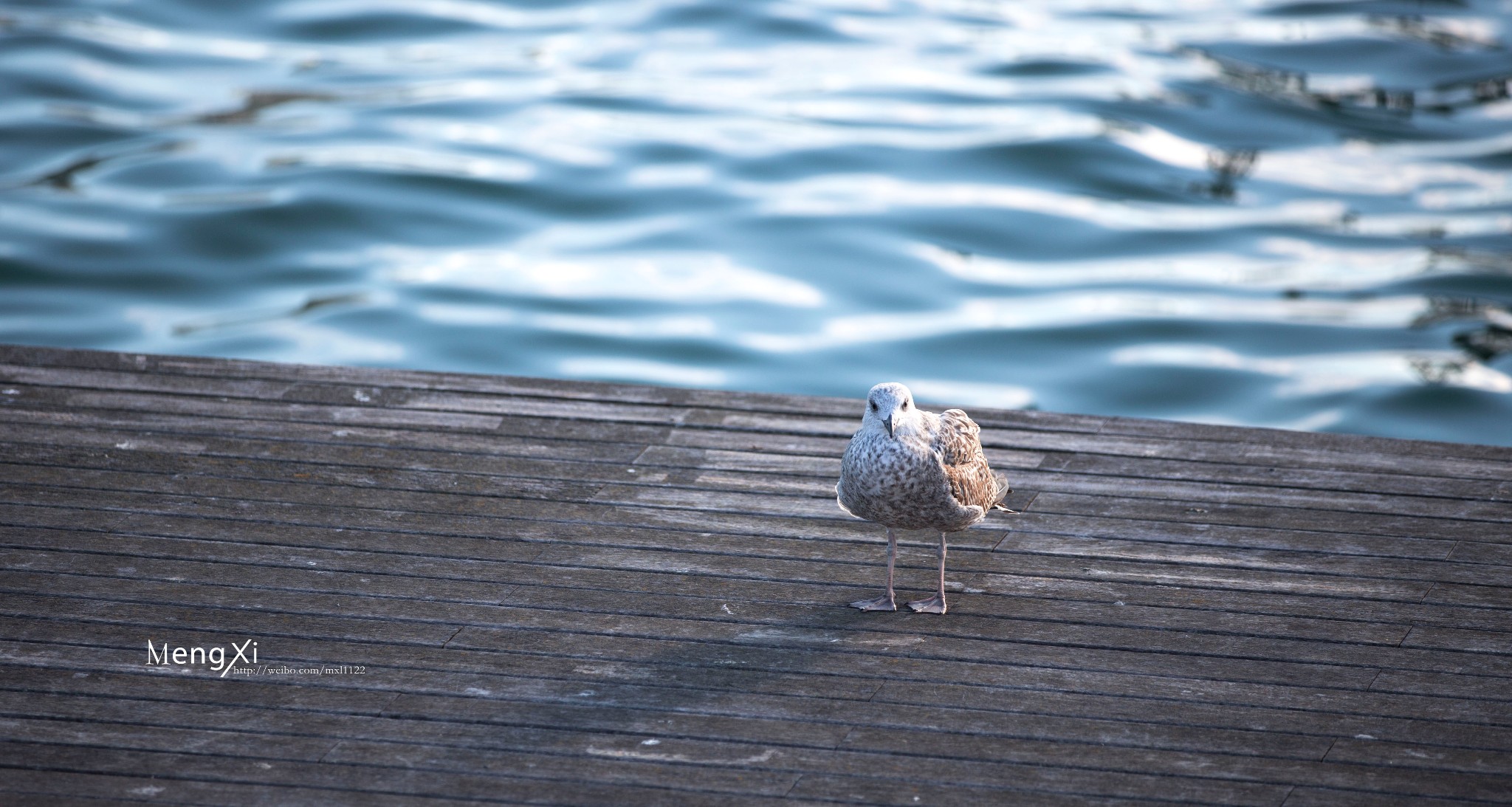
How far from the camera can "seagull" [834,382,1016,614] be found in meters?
3.83

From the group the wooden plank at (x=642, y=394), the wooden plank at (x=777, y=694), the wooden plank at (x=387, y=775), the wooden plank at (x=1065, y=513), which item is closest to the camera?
the wooden plank at (x=387, y=775)

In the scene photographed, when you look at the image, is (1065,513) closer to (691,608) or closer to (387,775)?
(691,608)

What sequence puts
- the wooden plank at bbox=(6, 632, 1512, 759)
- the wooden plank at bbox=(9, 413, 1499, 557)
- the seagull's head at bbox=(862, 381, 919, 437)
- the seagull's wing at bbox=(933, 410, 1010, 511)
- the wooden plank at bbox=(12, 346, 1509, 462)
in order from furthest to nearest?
1. the wooden plank at bbox=(12, 346, 1509, 462)
2. the wooden plank at bbox=(9, 413, 1499, 557)
3. the seagull's wing at bbox=(933, 410, 1010, 511)
4. the seagull's head at bbox=(862, 381, 919, 437)
5. the wooden plank at bbox=(6, 632, 1512, 759)

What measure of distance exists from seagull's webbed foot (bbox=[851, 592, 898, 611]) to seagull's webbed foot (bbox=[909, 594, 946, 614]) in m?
0.06

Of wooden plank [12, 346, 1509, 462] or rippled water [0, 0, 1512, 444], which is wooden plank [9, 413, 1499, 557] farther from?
rippled water [0, 0, 1512, 444]

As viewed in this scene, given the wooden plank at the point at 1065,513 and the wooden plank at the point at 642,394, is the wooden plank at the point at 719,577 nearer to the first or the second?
the wooden plank at the point at 1065,513

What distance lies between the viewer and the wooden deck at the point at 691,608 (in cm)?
336

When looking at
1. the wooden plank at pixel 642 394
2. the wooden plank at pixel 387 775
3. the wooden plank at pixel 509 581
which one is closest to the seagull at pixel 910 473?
the wooden plank at pixel 509 581

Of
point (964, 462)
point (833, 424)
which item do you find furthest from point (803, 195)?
point (964, 462)

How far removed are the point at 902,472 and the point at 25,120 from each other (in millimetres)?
10670

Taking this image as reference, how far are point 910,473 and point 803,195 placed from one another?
24.5 feet

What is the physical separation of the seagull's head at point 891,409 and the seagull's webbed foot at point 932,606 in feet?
1.76

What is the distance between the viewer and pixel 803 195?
1107 cm

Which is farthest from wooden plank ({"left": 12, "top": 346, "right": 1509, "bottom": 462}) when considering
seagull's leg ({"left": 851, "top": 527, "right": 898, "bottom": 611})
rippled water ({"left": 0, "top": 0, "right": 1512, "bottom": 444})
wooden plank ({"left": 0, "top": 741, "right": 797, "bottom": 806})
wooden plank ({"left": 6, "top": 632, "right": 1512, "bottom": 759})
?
rippled water ({"left": 0, "top": 0, "right": 1512, "bottom": 444})
